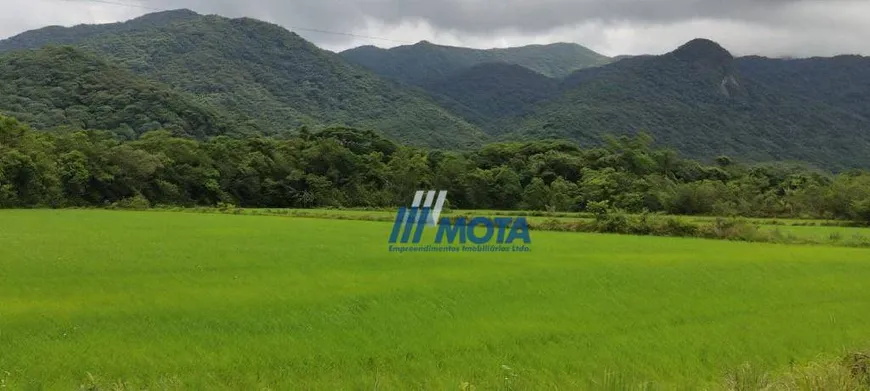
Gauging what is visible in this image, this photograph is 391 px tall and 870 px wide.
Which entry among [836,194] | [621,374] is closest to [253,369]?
[621,374]

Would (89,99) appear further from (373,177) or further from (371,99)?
(371,99)

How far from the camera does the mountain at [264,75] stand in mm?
104438

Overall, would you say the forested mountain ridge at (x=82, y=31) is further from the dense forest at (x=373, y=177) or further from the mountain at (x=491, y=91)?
the dense forest at (x=373, y=177)

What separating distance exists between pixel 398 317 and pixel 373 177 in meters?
55.8

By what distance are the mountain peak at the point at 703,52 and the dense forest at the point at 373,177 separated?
7071 centimetres

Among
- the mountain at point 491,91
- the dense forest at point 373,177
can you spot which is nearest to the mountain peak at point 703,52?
the mountain at point 491,91

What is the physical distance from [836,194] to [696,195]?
1057cm

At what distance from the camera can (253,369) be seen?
348 inches

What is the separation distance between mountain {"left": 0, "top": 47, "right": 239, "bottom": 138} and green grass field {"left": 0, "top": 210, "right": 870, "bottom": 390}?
59.0 metres

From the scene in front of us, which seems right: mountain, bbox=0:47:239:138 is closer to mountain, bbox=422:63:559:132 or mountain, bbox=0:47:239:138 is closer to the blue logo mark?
the blue logo mark

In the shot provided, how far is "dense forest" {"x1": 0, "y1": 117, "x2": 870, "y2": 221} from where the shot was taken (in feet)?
166

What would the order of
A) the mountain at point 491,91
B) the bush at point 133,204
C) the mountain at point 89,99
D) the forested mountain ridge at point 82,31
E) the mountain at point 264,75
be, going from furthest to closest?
the mountain at point 491,91, the forested mountain ridge at point 82,31, the mountain at point 264,75, the mountain at point 89,99, the bush at point 133,204

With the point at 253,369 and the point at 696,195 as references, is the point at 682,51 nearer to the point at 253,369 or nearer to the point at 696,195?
the point at 696,195

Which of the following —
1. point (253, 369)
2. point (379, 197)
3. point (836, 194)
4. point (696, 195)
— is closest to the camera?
point (253, 369)
